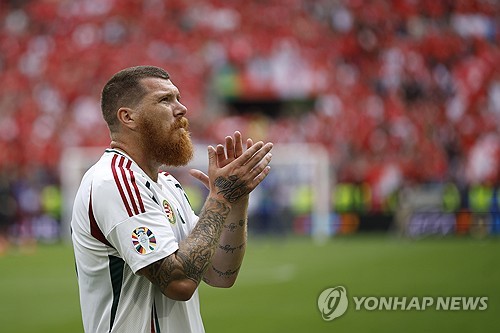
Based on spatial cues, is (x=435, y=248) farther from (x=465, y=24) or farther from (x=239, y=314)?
(x=465, y=24)

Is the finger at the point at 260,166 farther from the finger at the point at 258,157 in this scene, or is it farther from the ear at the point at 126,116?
the ear at the point at 126,116

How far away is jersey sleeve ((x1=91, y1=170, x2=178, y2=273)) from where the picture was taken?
3.43m

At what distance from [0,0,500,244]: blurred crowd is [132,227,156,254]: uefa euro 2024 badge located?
18.7 meters

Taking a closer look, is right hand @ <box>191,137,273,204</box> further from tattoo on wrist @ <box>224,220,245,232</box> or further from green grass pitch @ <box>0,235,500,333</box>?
green grass pitch @ <box>0,235,500,333</box>

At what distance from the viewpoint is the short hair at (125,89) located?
3.79 metres

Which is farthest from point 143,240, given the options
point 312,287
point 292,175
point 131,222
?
point 292,175

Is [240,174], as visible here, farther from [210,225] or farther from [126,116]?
[126,116]

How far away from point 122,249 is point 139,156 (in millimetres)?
520

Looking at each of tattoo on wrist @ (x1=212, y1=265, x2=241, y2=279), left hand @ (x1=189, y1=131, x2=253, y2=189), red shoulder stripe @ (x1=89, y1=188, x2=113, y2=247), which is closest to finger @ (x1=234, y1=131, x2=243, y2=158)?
left hand @ (x1=189, y1=131, x2=253, y2=189)

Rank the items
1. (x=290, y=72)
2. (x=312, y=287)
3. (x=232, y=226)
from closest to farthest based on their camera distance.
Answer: (x=232, y=226), (x=312, y=287), (x=290, y=72)

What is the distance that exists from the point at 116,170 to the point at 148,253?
0.42 meters

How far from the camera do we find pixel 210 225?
3.60 meters

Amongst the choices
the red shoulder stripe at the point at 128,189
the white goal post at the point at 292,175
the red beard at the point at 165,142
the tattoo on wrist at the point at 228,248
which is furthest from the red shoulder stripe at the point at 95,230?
the white goal post at the point at 292,175

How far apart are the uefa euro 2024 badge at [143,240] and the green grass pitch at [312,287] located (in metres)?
5.05
